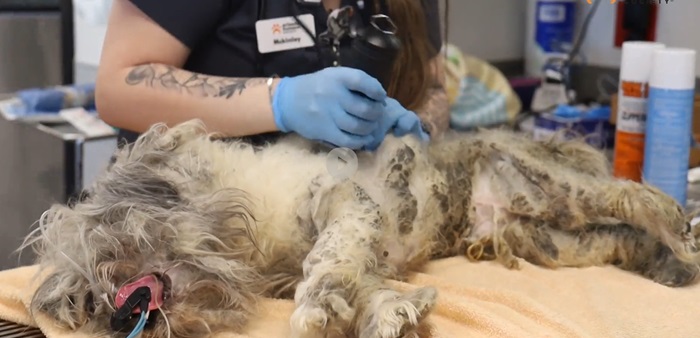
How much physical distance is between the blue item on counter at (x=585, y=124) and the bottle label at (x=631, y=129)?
0.45 meters

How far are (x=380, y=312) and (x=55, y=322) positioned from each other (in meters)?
0.54

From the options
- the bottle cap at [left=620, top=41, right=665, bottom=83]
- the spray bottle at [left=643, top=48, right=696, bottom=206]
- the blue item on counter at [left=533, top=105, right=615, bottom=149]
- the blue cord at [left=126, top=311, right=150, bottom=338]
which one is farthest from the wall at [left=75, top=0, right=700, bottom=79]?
the blue cord at [left=126, top=311, right=150, bottom=338]

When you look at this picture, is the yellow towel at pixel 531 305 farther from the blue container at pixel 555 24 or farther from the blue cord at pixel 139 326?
the blue container at pixel 555 24

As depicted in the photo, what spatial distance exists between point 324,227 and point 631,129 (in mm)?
1110

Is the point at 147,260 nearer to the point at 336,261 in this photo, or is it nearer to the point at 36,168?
the point at 336,261

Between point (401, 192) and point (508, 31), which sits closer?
point (401, 192)

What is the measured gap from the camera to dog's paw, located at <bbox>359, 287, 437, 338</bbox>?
1.16 meters

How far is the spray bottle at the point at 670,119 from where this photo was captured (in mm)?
1973

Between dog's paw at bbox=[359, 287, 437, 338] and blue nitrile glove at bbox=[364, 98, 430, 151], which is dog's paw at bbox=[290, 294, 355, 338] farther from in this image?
blue nitrile glove at bbox=[364, 98, 430, 151]

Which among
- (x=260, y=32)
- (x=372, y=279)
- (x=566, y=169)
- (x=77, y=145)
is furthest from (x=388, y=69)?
(x=77, y=145)

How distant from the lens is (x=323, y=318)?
1.19 m

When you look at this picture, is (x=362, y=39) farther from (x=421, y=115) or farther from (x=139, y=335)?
(x=139, y=335)

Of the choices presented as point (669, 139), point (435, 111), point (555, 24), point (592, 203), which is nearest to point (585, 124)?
point (555, 24)

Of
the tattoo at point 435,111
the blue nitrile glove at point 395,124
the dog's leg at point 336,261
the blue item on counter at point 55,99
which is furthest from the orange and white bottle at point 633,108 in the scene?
the blue item on counter at point 55,99
